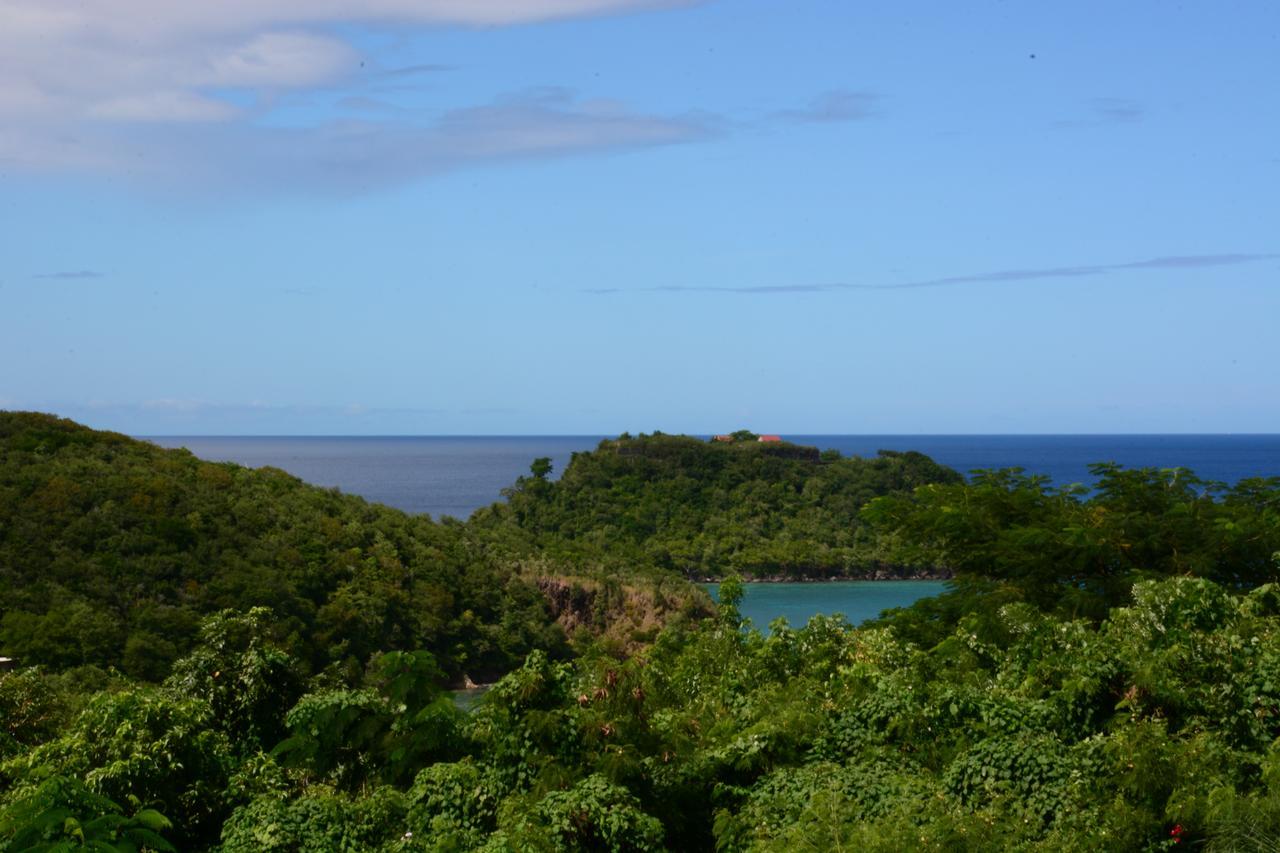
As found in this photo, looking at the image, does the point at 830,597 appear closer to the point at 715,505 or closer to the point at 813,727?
the point at 715,505

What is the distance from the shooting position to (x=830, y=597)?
228 feet

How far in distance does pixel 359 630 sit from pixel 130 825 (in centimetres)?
3221

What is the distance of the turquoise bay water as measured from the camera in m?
63.8

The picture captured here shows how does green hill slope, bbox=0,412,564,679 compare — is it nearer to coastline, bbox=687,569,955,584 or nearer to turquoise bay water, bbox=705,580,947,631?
turquoise bay water, bbox=705,580,947,631

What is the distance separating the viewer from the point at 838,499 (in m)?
82.8

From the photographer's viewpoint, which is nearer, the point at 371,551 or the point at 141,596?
the point at 141,596

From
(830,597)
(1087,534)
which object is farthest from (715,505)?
(1087,534)

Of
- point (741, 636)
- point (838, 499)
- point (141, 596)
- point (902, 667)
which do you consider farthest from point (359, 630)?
point (838, 499)

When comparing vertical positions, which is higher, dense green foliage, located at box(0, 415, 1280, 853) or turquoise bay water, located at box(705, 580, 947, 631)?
dense green foliage, located at box(0, 415, 1280, 853)

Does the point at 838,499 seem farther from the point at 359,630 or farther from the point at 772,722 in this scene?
the point at 772,722

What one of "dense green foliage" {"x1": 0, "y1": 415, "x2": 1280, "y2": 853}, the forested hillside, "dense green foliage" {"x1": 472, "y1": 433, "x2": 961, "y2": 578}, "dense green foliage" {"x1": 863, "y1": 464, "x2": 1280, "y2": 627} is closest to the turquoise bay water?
"dense green foliage" {"x1": 472, "y1": 433, "x2": 961, "y2": 578}

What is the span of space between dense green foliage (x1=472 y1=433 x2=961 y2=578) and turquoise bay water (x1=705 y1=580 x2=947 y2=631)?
70.0 inches

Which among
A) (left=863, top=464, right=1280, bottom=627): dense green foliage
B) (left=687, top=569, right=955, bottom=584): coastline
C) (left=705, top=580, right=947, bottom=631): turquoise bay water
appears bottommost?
(left=705, top=580, right=947, bottom=631): turquoise bay water

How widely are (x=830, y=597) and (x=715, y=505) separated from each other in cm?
1391
